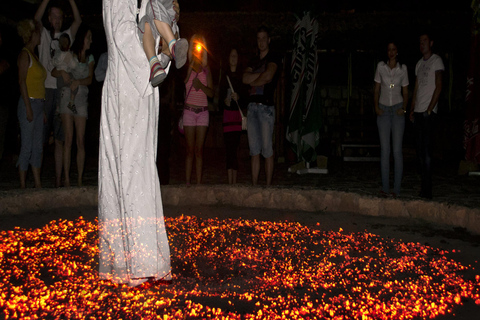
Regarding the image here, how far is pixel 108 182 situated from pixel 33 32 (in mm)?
3785

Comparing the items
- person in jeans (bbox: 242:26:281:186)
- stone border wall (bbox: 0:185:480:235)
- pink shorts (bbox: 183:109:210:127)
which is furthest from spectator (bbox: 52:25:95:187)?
person in jeans (bbox: 242:26:281:186)

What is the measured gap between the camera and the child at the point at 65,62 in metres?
6.54

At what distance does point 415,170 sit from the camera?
1138 centimetres

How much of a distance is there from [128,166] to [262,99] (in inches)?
147

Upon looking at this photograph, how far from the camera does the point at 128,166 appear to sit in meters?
3.31

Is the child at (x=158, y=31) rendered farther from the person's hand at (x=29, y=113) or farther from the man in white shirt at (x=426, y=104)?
the man in white shirt at (x=426, y=104)

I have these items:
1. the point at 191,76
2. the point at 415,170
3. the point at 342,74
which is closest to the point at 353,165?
the point at 415,170

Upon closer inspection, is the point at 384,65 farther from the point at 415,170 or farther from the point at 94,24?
the point at 94,24

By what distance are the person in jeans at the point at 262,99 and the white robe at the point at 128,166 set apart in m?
3.50

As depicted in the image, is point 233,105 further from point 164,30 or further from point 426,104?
point 164,30

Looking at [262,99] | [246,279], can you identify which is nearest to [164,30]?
[246,279]

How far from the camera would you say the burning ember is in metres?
2.87

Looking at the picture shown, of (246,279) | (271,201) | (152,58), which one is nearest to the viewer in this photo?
(152,58)

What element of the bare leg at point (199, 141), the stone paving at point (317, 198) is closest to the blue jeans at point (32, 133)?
the stone paving at point (317, 198)
